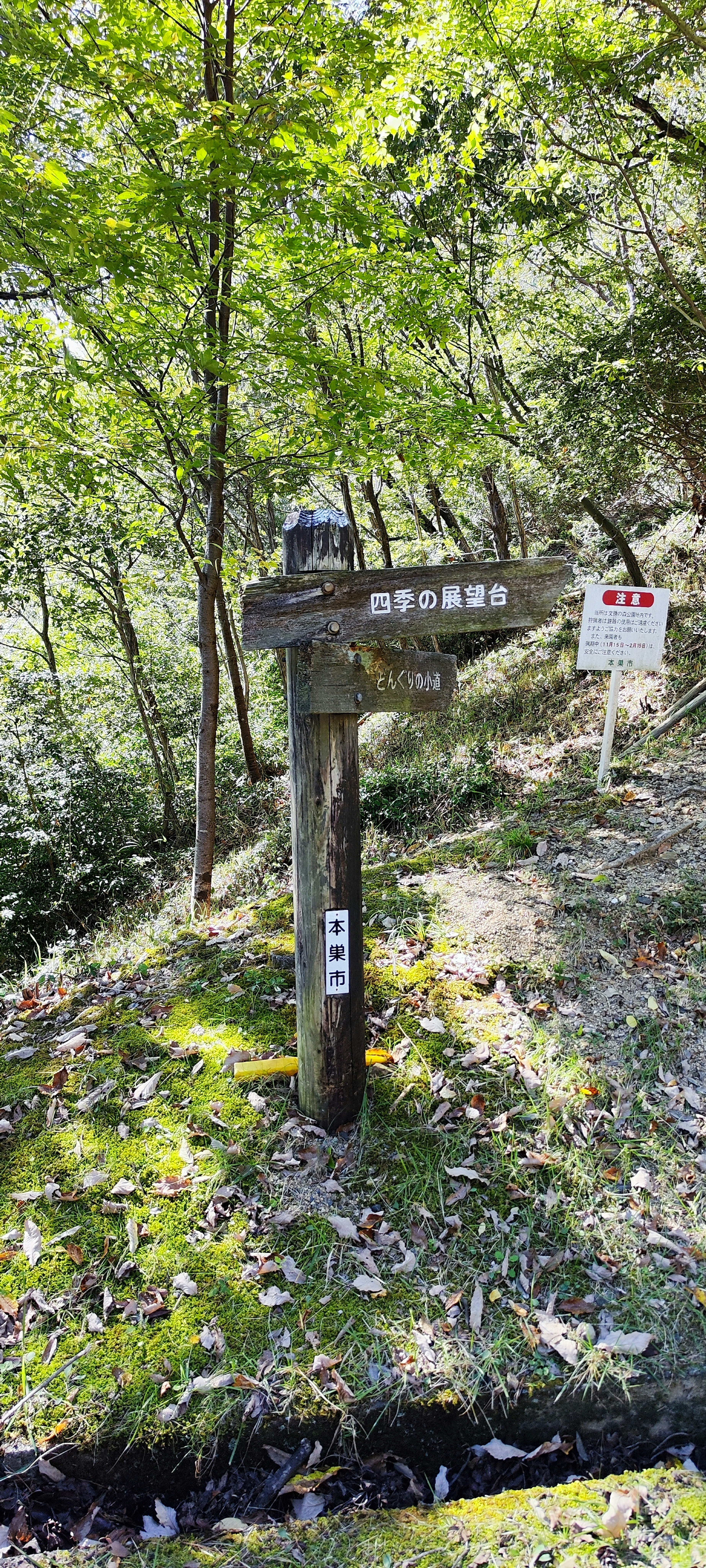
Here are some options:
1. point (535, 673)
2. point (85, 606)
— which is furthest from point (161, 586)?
point (535, 673)

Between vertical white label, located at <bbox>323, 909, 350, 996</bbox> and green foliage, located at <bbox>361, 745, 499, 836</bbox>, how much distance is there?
11.8ft

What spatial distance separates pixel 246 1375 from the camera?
2650 millimetres

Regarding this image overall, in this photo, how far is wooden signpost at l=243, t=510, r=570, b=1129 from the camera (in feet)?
10.0

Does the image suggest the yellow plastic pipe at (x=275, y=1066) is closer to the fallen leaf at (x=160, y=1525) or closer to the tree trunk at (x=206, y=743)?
the fallen leaf at (x=160, y=1525)

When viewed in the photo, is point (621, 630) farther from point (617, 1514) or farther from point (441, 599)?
point (617, 1514)

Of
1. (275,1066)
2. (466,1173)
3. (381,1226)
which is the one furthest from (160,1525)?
(275,1066)

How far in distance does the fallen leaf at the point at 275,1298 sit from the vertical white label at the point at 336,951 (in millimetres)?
1151

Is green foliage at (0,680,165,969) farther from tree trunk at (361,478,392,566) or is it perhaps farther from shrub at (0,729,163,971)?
tree trunk at (361,478,392,566)

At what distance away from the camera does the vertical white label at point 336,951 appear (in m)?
3.30

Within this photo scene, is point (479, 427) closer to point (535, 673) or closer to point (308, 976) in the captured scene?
point (535, 673)

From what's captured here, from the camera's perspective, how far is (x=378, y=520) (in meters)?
13.2

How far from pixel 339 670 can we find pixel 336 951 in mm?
1252

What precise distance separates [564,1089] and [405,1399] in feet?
4.83

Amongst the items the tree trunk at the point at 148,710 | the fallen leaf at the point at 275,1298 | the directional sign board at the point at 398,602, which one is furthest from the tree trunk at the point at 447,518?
the fallen leaf at the point at 275,1298
